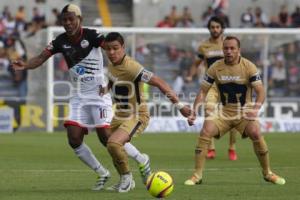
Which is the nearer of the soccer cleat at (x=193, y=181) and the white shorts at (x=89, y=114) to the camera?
the white shorts at (x=89, y=114)

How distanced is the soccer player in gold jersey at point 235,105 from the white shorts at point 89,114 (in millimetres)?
1471

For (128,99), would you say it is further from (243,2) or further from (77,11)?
(243,2)

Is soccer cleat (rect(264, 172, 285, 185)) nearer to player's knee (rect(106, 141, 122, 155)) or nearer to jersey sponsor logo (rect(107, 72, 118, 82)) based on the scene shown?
player's knee (rect(106, 141, 122, 155))

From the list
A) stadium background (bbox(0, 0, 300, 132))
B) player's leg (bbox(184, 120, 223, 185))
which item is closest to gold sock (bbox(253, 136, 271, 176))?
player's leg (bbox(184, 120, 223, 185))

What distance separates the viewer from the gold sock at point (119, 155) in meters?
12.3

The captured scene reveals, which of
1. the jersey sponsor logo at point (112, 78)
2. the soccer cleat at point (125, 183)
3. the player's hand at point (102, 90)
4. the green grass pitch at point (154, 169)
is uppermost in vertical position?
the jersey sponsor logo at point (112, 78)

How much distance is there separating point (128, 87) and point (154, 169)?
3.38 meters

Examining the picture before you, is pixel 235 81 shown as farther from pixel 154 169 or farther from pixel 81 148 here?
pixel 154 169

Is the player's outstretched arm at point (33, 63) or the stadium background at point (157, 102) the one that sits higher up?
the player's outstretched arm at point (33, 63)

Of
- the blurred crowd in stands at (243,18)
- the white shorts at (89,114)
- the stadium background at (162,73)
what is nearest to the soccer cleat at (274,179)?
the white shorts at (89,114)

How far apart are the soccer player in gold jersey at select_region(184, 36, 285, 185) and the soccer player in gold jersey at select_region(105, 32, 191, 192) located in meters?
1.10

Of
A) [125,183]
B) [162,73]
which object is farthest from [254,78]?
[162,73]

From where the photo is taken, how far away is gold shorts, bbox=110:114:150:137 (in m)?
12.6

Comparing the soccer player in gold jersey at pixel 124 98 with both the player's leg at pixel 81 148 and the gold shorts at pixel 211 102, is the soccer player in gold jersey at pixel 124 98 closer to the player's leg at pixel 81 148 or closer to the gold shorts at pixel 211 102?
the player's leg at pixel 81 148
